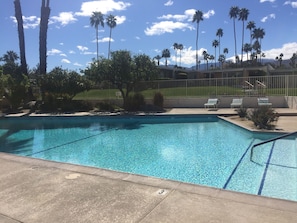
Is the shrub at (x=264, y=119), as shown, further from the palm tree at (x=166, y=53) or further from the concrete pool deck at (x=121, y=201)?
the palm tree at (x=166, y=53)

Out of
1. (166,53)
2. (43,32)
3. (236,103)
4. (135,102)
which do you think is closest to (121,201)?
(236,103)

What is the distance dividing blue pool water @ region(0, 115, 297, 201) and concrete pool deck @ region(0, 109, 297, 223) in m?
1.92

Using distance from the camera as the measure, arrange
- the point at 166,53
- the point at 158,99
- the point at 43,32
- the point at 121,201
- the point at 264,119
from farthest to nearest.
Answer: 1. the point at 166,53
2. the point at 43,32
3. the point at 158,99
4. the point at 264,119
5. the point at 121,201

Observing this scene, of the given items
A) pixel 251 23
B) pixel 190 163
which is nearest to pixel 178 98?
pixel 190 163

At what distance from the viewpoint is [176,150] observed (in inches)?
354

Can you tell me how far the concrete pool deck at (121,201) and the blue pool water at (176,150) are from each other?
1918mm

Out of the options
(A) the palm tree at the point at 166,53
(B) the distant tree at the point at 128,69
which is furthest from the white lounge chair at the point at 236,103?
(A) the palm tree at the point at 166,53

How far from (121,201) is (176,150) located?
5.38 metres

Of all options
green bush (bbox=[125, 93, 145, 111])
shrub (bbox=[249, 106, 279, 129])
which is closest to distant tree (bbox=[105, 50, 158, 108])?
green bush (bbox=[125, 93, 145, 111])

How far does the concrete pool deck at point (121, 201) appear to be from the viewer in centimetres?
329

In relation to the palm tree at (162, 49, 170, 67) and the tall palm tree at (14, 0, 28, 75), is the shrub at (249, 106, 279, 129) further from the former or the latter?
the palm tree at (162, 49, 170, 67)

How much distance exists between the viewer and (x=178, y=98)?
19.9 metres

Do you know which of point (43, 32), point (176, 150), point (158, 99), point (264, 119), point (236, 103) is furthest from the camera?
point (43, 32)

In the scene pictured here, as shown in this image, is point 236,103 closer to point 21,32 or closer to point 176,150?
point 176,150
